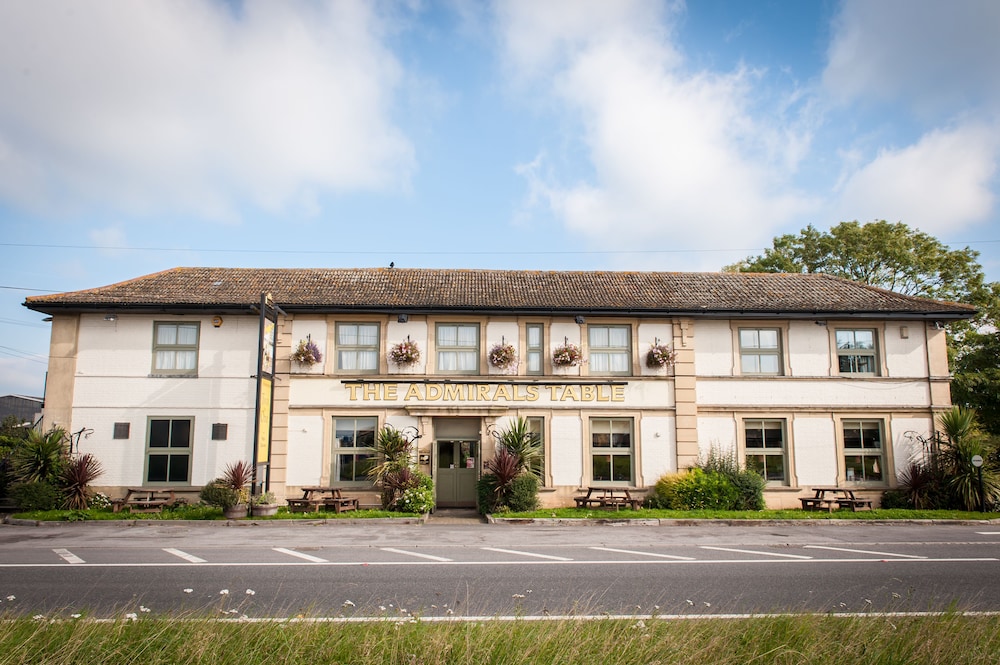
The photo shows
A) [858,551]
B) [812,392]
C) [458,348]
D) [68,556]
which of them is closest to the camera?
[68,556]

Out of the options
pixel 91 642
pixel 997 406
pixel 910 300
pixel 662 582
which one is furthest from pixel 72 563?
pixel 997 406

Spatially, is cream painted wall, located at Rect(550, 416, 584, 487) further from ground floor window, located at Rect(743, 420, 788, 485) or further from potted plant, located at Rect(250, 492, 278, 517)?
potted plant, located at Rect(250, 492, 278, 517)

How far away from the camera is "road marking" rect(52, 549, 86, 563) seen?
10599mm

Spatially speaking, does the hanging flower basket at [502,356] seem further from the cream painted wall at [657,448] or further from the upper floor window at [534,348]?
the cream painted wall at [657,448]

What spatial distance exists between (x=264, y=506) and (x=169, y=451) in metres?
3.69

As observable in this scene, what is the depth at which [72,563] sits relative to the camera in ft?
33.9

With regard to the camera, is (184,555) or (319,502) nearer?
(184,555)

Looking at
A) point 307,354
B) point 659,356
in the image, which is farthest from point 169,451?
point 659,356

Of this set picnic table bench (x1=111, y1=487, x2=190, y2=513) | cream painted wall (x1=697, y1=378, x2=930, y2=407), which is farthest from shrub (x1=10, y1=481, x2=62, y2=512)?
cream painted wall (x1=697, y1=378, x2=930, y2=407)

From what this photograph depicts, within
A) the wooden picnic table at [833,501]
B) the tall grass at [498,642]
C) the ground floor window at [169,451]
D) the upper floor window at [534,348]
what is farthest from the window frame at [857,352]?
the ground floor window at [169,451]

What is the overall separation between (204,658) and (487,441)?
15.0 metres

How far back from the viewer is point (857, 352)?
20.7 metres

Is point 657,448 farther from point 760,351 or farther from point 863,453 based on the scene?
point 863,453

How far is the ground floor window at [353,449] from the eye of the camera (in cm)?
1927
